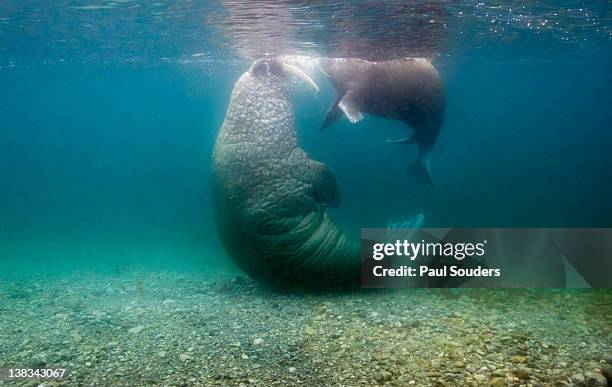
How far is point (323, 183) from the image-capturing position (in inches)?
224

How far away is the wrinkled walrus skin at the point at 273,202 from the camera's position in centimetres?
544

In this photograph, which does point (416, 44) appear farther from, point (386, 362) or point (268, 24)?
point (386, 362)

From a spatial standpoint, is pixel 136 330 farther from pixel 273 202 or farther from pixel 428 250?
pixel 428 250

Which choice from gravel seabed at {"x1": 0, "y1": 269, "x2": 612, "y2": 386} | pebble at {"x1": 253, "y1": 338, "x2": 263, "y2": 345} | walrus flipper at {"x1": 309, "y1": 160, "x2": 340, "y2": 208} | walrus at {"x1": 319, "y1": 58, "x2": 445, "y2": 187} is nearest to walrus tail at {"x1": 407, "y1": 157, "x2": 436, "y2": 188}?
walrus at {"x1": 319, "y1": 58, "x2": 445, "y2": 187}

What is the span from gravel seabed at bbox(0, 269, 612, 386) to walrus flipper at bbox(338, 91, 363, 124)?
252 cm

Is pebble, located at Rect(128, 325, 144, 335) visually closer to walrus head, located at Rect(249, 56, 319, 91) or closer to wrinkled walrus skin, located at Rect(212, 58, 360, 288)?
wrinkled walrus skin, located at Rect(212, 58, 360, 288)

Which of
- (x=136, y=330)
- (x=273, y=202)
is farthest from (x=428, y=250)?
(x=136, y=330)

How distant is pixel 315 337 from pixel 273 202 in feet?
6.13

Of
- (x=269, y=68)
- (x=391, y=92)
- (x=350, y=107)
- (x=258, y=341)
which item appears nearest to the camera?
(x=258, y=341)

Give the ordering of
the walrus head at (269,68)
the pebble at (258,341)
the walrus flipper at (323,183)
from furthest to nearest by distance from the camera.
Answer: the walrus head at (269,68), the walrus flipper at (323,183), the pebble at (258,341)

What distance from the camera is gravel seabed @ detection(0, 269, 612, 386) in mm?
3293

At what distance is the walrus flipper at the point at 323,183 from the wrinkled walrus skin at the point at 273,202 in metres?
0.01

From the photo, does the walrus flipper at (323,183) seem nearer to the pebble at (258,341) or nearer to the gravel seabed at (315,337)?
the gravel seabed at (315,337)

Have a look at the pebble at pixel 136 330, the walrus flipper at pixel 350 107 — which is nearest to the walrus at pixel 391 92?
the walrus flipper at pixel 350 107
